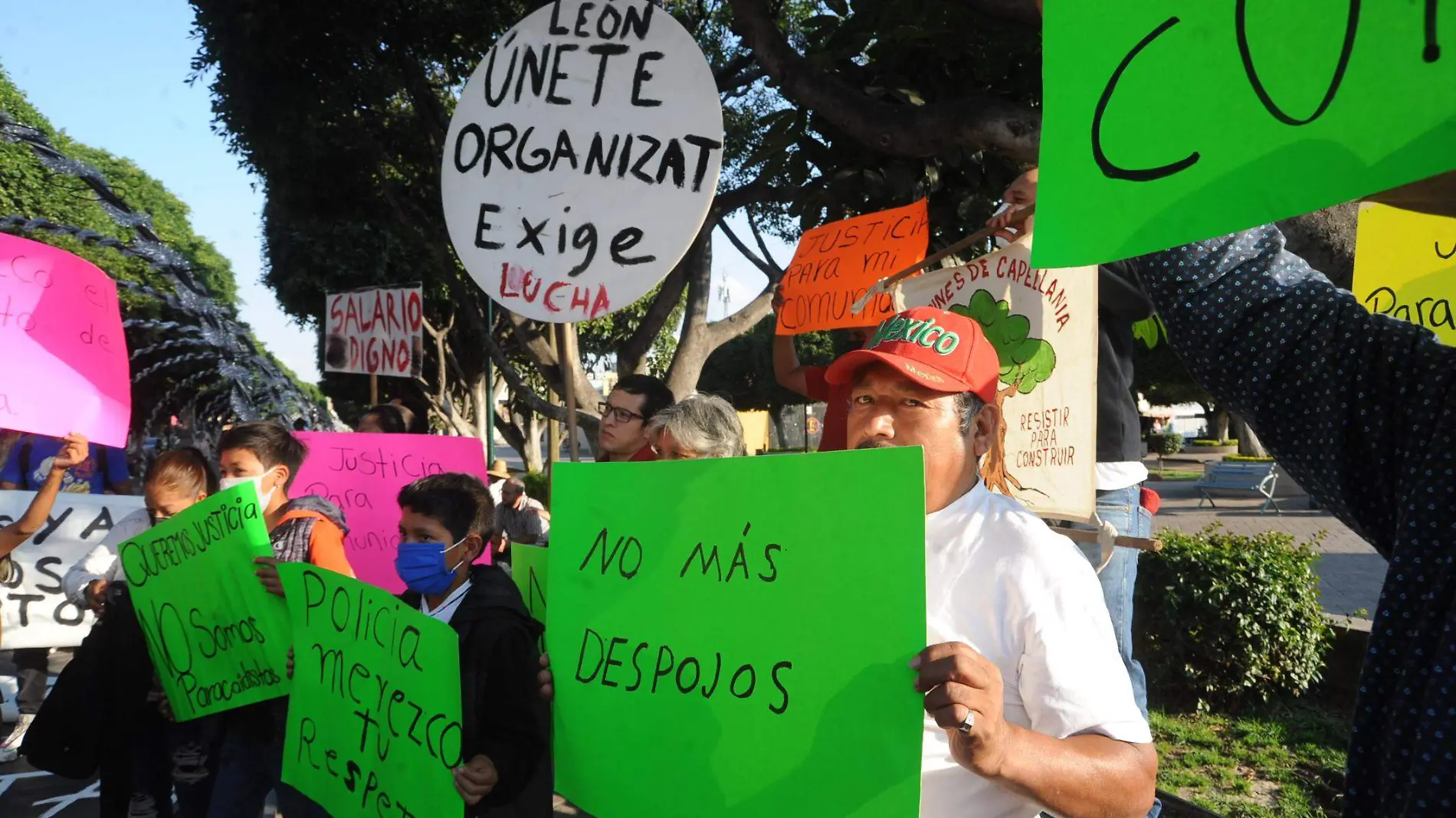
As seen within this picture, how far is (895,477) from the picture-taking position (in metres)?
1.37

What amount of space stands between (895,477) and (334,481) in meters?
3.14

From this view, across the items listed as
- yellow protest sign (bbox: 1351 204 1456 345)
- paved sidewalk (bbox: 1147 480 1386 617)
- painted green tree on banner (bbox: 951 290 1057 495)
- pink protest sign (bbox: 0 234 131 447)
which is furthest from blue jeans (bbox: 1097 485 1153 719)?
pink protest sign (bbox: 0 234 131 447)

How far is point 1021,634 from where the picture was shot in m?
1.49

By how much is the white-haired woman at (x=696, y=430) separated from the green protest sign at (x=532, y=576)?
48cm

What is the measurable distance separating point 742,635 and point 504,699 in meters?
1.01

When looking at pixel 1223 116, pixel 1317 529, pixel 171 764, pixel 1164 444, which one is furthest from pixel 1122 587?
pixel 1164 444

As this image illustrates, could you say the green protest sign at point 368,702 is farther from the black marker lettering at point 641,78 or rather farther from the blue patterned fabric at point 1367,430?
the black marker lettering at point 641,78

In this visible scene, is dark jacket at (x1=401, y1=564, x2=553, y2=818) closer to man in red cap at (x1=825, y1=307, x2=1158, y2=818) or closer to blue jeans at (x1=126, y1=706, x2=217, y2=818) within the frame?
man in red cap at (x1=825, y1=307, x2=1158, y2=818)

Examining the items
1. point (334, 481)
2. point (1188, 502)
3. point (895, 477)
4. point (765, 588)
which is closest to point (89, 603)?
point (334, 481)

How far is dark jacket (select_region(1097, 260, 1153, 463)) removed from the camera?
3297mm

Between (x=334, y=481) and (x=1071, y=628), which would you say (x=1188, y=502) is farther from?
(x=1071, y=628)

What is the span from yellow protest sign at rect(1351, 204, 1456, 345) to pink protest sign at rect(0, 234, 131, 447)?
3514 millimetres

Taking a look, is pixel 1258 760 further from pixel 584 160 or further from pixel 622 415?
pixel 584 160

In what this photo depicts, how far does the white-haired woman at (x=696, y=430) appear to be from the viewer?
3.21 meters
